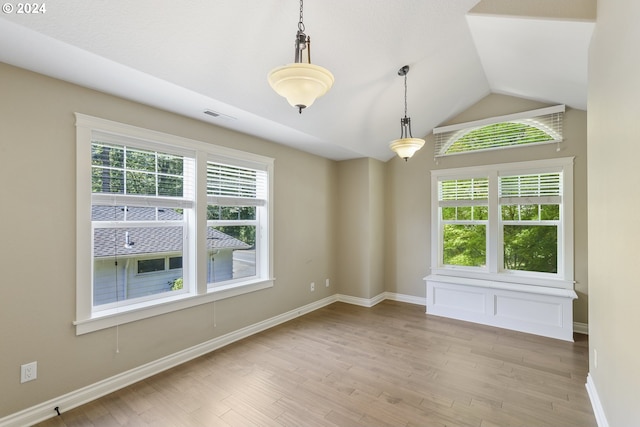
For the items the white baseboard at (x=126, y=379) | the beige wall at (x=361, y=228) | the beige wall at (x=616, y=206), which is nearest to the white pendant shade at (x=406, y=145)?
the beige wall at (x=616, y=206)

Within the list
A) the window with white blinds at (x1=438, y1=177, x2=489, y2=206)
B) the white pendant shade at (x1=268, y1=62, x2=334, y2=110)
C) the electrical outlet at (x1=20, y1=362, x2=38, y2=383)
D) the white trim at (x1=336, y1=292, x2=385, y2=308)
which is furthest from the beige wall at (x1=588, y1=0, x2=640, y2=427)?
the electrical outlet at (x1=20, y1=362, x2=38, y2=383)

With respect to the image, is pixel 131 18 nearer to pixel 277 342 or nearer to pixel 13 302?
pixel 13 302

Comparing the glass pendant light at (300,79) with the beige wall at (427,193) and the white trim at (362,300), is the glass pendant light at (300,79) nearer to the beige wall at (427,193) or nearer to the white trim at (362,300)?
the beige wall at (427,193)

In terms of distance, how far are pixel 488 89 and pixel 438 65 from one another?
1530mm

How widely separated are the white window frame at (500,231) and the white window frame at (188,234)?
Result: 273cm

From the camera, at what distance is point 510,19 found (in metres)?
2.59

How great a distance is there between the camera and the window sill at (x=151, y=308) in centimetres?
248

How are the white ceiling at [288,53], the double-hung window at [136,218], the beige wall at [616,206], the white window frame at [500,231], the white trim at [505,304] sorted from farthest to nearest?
the white window frame at [500,231]
the white trim at [505,304]
the double-hung window at [136,218]
the white ceiling at [288,53]
the beige wall at [616,206]

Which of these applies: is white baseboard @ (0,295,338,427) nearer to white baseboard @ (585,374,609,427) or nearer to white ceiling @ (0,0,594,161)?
white ceiling @ (0,0,594,161)

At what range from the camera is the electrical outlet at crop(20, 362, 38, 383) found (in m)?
2.15

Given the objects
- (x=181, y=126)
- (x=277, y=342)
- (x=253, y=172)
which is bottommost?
(x=277, y=342)

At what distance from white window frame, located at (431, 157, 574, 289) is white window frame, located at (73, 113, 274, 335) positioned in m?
2.73

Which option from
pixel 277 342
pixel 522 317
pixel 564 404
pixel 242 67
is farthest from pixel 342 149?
pixel 564 404

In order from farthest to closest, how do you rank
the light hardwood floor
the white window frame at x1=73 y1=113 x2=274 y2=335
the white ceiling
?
the white window frame at x1=73 y1=113 x2=274 y2=335, the light hardwood floor, the white ceiling
